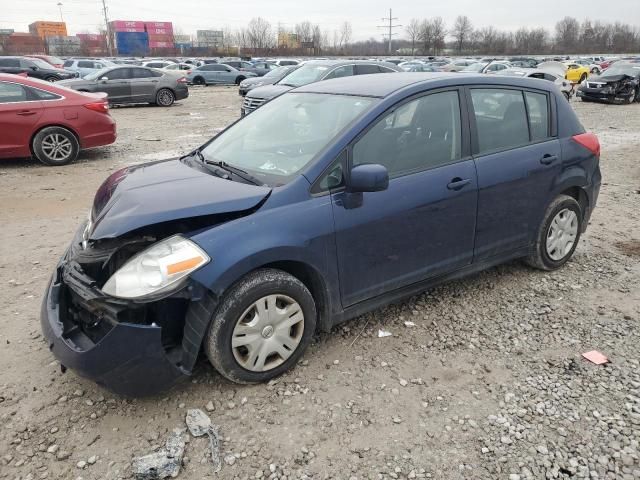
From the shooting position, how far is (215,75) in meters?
31.8

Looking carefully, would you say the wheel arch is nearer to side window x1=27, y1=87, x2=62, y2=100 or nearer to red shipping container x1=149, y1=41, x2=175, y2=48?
side window x1=27, y1=87, x2=62, y2=100

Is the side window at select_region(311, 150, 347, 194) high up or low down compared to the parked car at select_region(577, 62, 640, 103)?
up

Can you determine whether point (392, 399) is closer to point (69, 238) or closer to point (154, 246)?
point (154, 246)

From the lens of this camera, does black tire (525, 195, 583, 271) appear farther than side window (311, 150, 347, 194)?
Yes

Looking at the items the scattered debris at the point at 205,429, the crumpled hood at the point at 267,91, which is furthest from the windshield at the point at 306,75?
the scattered debris at the point at 205,429

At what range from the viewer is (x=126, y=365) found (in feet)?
8.39

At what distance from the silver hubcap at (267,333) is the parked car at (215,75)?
3129 cm

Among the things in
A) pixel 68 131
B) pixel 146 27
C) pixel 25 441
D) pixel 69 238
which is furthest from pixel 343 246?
pixel 146 27

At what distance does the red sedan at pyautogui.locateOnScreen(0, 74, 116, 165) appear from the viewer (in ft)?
27.1

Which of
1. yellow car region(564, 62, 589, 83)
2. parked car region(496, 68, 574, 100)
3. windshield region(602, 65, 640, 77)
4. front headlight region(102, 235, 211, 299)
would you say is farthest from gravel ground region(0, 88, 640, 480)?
yellow car region(564, 62, 589, 83)

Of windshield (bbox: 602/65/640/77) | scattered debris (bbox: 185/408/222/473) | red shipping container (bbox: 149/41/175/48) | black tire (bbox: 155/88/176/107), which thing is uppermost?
red shipping container (bbox: 149/41/175/48)

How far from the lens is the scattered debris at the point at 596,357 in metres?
3.26

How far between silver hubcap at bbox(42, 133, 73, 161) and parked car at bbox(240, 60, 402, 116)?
449 cm

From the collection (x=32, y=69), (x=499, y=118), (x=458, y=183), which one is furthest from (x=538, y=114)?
(x=32, y=69)
